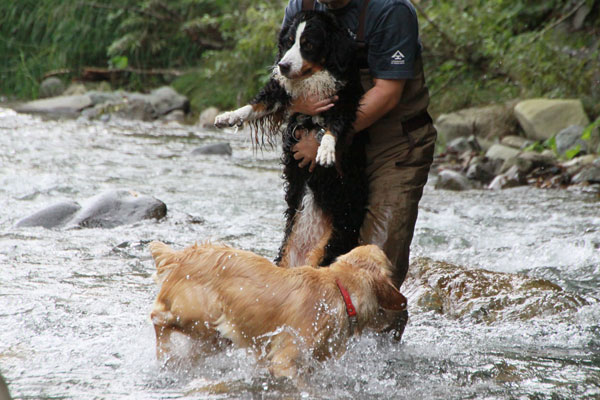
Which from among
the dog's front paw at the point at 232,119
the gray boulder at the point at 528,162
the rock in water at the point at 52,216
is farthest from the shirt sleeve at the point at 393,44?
the gray boulder at the point at 528,162

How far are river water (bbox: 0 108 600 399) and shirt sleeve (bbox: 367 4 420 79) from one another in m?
→ 1.51

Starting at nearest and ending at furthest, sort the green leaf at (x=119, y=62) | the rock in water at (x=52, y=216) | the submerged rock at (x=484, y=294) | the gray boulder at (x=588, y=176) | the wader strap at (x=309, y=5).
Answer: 1. the wader strap at (x=309, y=5)
2. the submerged rock at (x=484, y=294)
3. the rock in water at (x=52, y=216)
4. the gray boulder at (x=588, y=176)
5. the green leaf at (x=119, y=62)

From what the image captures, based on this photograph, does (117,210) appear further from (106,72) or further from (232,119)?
(106,72)

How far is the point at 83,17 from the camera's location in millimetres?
21750

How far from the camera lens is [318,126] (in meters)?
4.30

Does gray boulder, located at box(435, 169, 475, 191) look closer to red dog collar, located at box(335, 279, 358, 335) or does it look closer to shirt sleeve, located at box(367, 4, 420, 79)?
shirt sleeve, located at box(367, 4, 420, 79)

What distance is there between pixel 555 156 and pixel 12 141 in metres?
9.04

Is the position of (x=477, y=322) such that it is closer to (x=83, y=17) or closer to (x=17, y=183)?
(x=17, y=183)

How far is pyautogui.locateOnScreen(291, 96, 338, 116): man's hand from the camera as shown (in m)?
4.21

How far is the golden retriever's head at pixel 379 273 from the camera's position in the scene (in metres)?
3.59

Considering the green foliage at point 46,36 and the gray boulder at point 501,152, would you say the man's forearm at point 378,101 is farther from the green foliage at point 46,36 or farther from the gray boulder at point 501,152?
the green foliage at point 46,36


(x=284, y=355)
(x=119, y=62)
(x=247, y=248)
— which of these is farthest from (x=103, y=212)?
(x=119, y=62)

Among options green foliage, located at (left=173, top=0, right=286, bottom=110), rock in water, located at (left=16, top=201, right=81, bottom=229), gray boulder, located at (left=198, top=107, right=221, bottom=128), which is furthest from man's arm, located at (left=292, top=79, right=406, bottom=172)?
gray boulder, located at (left=198, top=107, right=221, bottom=128)

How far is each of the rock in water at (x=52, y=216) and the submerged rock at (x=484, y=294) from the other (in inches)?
140
